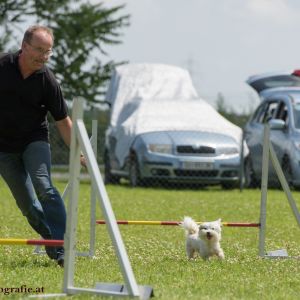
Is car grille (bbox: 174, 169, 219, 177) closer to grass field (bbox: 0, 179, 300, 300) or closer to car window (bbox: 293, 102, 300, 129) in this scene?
car window (bbox: 293, 102, 300, 129)

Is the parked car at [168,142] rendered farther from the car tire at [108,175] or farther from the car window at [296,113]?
the car window at [296,113]

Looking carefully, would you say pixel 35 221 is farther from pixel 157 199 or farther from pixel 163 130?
pixel 163 130

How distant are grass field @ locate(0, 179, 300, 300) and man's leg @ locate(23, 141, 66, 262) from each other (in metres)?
0.34

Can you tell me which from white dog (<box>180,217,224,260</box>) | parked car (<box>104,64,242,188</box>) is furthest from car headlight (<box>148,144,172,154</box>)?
white dog (<box>180,217,224,260</box>)

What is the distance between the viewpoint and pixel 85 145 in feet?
20.7

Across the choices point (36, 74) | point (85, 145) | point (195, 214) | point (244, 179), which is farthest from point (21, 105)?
point (244, 179)

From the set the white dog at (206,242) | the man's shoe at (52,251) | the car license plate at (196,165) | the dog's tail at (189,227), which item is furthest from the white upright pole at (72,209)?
the car license plate at (196,165)

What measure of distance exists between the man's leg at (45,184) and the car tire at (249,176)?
42.4 ft

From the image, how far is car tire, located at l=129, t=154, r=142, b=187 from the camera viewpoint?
20.1 metres

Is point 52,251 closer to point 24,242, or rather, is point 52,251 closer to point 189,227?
point 24,242

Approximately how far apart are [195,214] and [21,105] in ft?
23.8

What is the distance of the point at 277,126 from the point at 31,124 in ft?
37.8

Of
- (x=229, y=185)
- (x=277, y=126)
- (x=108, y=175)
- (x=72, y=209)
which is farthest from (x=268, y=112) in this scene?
(x=72, y=209)

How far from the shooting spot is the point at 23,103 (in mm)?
7805
